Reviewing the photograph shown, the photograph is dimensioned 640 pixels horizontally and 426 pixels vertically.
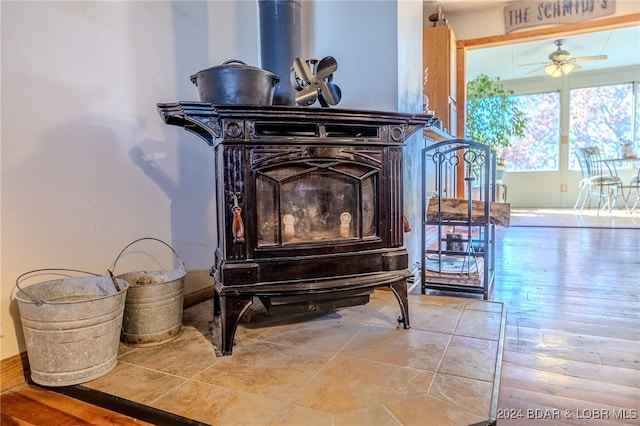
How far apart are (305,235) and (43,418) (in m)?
1.01

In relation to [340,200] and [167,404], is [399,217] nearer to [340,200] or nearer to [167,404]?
[340,200]

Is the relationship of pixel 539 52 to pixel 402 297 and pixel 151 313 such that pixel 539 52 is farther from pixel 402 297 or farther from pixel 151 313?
pixel 151 313

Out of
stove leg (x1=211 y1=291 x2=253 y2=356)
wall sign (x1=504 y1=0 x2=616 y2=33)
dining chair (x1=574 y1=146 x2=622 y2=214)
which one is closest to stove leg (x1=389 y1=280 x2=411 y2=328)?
stove leg (x1=211 y1=291 x2=253 y2=356)

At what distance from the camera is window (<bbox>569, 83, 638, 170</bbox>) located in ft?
23.7

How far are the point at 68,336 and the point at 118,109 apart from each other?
3.23 ft

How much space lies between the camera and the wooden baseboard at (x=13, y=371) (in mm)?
1338

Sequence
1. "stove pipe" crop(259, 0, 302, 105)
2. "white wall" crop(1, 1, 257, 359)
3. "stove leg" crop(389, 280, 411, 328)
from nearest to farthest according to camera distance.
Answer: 1. "white wall" crop(1, 1, 257, 359)
2. "stove leg" crop(389, 280, 411, 328)
3. "stove pipe" crop(259, 0, 302, 105)

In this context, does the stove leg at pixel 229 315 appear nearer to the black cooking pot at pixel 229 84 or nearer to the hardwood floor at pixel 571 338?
the black cooking pot at pixel 229 84

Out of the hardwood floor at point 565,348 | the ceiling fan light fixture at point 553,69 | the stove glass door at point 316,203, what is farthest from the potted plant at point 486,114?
the stove glass door at point 316,203

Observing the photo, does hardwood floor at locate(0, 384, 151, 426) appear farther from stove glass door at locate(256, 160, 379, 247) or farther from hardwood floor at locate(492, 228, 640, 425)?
hardwood floor at locate(492, 228, 640, 425)

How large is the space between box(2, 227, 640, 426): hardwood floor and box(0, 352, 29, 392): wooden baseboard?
4 centimetres

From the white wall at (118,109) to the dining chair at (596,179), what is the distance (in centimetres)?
532

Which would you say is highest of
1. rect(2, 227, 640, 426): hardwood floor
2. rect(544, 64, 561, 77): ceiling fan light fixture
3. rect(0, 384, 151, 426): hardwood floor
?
rect(544, 64, 561, 77): ceiling fan light fixture

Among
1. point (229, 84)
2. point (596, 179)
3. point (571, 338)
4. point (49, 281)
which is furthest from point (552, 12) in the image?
point (49, 281)
